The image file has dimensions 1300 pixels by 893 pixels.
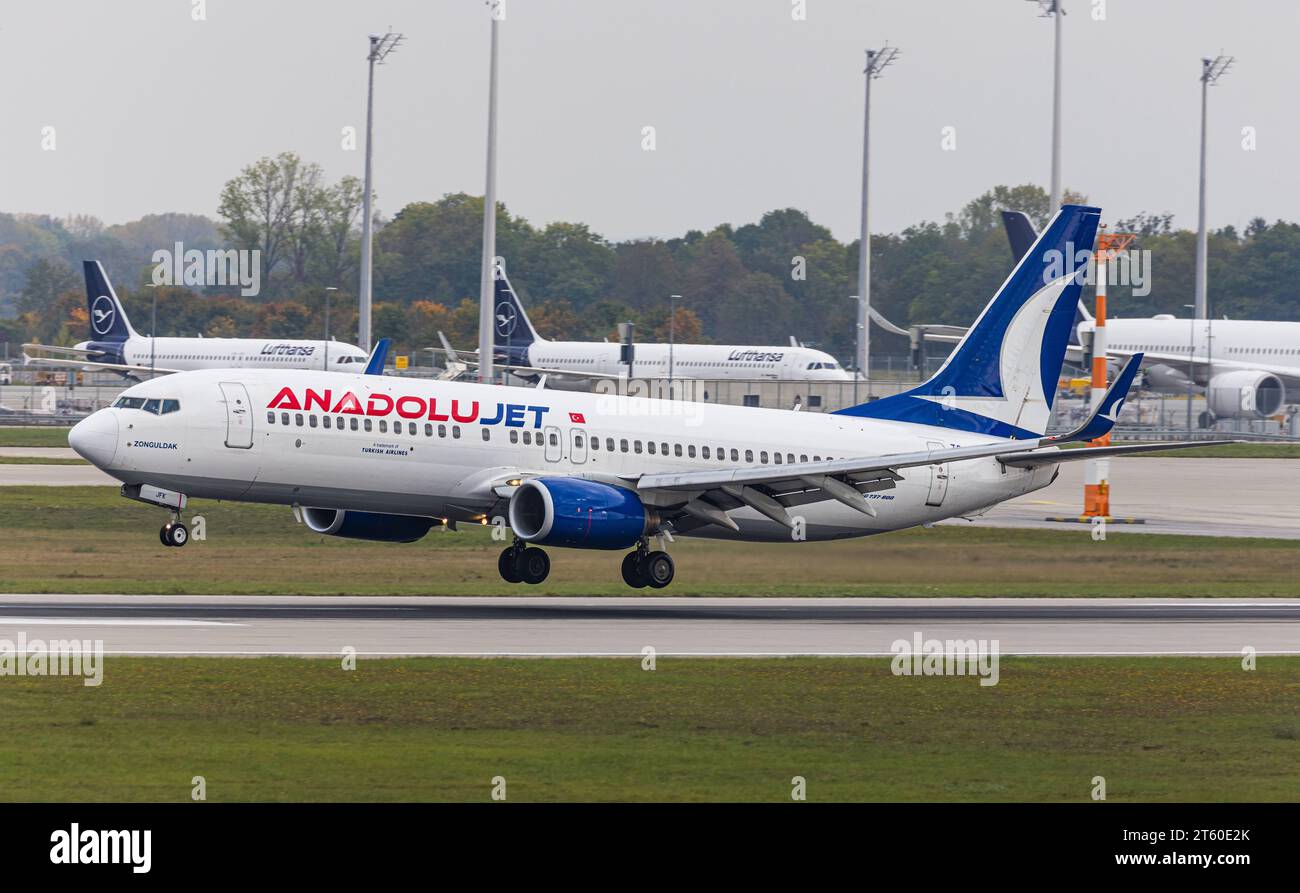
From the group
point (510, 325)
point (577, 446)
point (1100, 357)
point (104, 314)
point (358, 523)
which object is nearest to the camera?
point (358, 523)

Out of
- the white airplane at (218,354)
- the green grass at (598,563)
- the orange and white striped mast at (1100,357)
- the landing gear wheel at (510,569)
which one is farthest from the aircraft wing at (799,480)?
the white airplane at (218,354)

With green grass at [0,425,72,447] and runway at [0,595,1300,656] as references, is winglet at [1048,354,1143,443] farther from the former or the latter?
green grass at [0,425,72,447]

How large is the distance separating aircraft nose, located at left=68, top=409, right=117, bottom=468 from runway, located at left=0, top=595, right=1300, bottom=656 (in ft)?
9.19

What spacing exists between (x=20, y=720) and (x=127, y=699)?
1845 mm

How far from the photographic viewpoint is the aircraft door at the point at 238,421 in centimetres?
3738

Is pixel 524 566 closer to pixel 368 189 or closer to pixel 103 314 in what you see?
pixel 368 189

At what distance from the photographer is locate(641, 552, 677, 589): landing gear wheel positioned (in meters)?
40.0

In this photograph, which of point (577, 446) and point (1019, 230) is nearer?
point (577, 446)

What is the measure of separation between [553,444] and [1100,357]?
24.8 meters

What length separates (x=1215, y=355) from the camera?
106625 millimetres

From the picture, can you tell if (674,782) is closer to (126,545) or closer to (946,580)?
(946,580)

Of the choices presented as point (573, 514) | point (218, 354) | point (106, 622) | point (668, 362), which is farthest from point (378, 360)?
point (668, 362)
